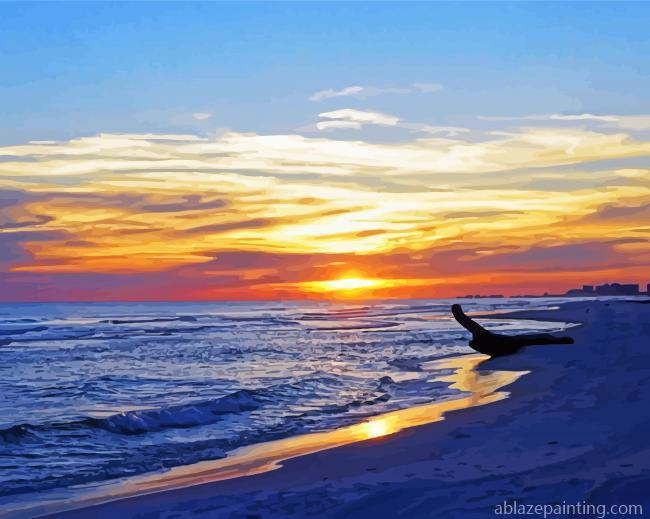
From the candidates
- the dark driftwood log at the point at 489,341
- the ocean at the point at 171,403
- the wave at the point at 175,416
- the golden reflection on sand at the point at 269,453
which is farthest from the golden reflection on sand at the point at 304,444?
the dark driftwood log at the point at 489,341

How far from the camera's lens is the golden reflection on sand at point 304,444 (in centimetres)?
940

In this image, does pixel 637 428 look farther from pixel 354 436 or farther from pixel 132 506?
pixel 132 506

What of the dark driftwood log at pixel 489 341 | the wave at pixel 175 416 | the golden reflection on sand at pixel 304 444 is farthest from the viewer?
the dark driftwood log at pixel 489 341

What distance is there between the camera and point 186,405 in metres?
15.6

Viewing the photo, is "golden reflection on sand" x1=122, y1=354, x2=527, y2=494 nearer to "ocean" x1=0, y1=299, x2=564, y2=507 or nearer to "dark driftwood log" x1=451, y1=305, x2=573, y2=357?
"ocean" x1=0, y1=299, x2=564, y2=507

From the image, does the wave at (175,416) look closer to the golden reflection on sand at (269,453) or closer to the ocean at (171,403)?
the ocean at (171,403)

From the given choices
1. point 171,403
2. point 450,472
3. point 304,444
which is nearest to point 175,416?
point 171,403

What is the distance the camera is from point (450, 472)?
8273mm

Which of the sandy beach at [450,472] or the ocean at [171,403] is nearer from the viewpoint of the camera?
the sandy beach at [450,472]

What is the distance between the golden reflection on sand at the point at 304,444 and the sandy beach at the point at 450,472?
0.21 ft

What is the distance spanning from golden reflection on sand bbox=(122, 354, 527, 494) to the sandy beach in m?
0.06

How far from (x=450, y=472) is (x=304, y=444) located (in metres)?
3.82

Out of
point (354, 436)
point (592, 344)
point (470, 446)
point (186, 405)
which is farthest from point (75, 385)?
point (592, 344)

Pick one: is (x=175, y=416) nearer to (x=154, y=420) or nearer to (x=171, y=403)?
(x=154, y=420)
